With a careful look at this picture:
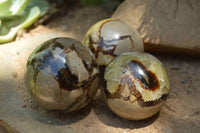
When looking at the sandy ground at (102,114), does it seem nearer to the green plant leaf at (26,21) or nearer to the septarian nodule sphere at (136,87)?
the septarian nodule sphere at (136,87)

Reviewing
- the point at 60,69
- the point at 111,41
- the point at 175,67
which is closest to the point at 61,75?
the point at 60,69

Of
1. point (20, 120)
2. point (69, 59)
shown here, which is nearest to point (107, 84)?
point (69, 59)

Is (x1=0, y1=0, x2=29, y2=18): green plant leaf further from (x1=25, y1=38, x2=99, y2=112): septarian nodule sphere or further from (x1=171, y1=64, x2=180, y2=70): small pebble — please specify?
(x1=171, y1=64, x2=180, y2=70): small pebble

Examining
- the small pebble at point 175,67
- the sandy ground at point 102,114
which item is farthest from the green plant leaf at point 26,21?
the small pebble at point 175,67

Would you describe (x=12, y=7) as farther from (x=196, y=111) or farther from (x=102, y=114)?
(x=196, y=111)

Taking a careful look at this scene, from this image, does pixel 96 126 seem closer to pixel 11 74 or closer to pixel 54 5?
pixel 11 74

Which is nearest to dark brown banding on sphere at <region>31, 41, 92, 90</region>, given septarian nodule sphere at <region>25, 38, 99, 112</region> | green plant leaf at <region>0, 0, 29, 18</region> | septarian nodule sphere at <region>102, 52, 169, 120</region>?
septarian nodule sphere at <region>25, 38, 99, 112</region>
